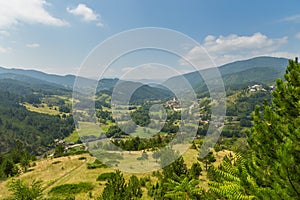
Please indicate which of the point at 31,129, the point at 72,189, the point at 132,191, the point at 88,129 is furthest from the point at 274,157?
the point at 31,129

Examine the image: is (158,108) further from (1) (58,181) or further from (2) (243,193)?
(1) (58,181)

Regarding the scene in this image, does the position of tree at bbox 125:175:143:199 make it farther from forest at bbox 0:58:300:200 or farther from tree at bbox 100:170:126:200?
tree at bbox 100:170:126:200

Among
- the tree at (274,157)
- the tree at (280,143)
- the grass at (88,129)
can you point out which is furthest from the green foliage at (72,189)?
the tree at (280,143)

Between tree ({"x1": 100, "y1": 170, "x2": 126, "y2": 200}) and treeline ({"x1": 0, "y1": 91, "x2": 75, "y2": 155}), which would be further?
treeline ({"x1": 0, "y1": 91, "x2": 75, "y2": 155})

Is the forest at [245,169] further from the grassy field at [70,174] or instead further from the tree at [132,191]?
the grassy field at [70,174]

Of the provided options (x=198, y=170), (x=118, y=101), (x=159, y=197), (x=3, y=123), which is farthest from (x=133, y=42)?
(x=3, y=123)

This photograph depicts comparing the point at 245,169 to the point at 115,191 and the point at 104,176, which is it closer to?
the point at 115,191

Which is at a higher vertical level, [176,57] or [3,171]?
[176,57]

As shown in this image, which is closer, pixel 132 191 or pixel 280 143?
pixel 280 143

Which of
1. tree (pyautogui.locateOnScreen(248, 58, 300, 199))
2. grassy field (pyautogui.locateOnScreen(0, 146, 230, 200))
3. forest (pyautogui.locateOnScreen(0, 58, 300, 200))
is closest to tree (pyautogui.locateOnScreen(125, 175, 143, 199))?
forest (pyautogui.locateOnScreen(0, 58, 300, 200))
